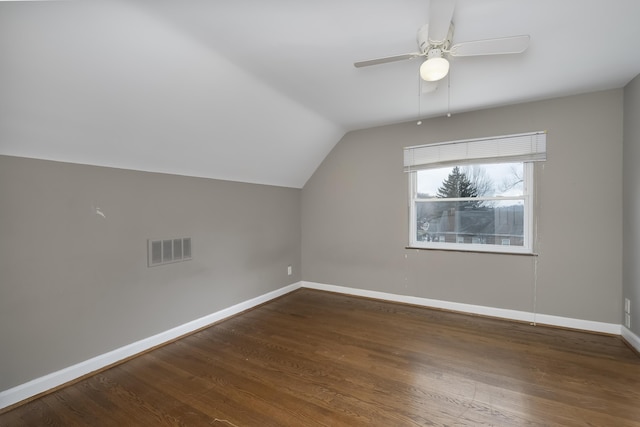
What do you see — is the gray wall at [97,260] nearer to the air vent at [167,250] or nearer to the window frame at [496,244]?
the air vent at [167,250]

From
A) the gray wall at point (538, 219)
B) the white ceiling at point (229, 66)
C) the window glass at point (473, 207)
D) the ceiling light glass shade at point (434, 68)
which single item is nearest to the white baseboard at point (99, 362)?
the white ceiling at point (229, 66)

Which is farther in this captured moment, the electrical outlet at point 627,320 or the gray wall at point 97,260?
the electrical outlet at point 627,320

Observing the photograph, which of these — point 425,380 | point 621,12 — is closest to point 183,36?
point 621,12

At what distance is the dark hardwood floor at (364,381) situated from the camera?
168 centimetres

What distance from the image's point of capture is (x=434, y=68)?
1.70 m

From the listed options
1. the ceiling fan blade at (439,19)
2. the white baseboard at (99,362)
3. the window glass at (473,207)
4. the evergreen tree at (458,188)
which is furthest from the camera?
the evergreen tree at (458,188)

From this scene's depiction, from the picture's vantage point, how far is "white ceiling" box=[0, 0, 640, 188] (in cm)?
152

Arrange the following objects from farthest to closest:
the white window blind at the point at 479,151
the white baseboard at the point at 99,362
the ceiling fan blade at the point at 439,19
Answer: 1. the white window blind at the point at 479,151
2. the white baseboard at the point at 99,362
3. the ceiling fan blade at the point at 439,19

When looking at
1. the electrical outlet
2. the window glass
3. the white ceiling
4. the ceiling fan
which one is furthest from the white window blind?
the electrical outlet

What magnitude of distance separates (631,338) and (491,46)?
2.96 m

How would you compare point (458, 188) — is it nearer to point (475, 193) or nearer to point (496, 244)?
point (475, 193)

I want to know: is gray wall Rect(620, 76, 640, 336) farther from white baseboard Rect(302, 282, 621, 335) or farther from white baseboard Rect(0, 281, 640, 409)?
white baseboard Rect(0, 281, 640, 409)

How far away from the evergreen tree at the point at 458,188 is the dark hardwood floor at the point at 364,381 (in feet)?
4.67

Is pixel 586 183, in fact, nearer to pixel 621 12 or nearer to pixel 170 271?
pixel 621 12
